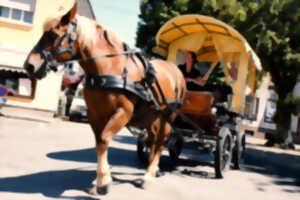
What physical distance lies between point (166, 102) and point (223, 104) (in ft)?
5.99

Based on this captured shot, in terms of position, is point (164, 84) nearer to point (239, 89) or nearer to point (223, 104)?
point (223, 104)

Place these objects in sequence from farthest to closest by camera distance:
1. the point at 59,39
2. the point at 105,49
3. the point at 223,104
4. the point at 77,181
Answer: the point at 223,104 → the point at 77,181 → the point at 105,49 → the point at 59,39

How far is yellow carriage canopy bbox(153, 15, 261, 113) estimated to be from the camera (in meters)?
7.13

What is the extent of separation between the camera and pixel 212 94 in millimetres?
6395

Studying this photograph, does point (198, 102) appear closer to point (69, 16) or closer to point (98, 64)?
point (98, 64)

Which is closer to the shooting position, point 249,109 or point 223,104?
point 223,104

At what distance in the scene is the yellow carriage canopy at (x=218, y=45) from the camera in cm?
713

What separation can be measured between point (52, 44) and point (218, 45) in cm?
477

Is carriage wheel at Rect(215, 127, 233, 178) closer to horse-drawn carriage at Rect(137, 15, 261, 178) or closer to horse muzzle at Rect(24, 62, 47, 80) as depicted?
horse-drawn carriage at Rect(137, 15, 261, 178)

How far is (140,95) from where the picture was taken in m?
4.27

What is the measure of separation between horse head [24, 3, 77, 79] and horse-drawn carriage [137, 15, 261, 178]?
2623mm

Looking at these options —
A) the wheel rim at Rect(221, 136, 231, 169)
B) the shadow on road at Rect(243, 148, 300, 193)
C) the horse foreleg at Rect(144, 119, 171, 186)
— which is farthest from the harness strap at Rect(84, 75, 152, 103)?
the shadow on road at Rect(243, 148, 300, 193)

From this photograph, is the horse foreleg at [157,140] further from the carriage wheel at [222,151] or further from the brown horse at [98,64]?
the carriage wheel at [222,151]

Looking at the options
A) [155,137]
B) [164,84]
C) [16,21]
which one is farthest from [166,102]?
[16,21]
